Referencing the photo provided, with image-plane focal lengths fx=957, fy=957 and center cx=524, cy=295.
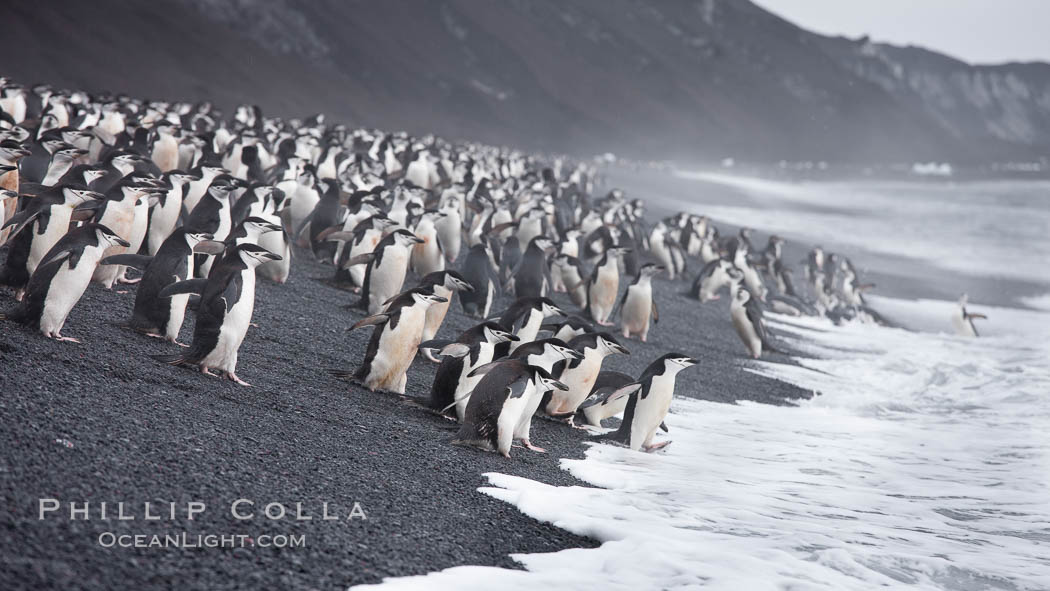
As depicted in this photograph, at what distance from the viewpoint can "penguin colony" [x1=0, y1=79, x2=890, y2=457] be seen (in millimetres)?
5367

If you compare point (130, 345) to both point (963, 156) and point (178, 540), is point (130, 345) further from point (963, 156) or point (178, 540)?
point (963, 156)

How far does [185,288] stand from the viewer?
548 cm

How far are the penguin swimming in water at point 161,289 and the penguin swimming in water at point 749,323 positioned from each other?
627 cm

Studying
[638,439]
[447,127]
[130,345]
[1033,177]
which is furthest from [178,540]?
[1033,177]

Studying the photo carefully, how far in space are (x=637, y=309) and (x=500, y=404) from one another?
4.98m

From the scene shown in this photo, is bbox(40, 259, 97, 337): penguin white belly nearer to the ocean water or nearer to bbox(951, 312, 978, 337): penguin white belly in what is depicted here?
the ocean water

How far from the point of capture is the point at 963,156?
124062 mm

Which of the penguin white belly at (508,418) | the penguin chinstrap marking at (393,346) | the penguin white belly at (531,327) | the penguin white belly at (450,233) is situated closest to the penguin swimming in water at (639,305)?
the penguin white belly at (450,233)

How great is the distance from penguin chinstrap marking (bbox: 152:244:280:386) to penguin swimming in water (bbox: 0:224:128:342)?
0.46m

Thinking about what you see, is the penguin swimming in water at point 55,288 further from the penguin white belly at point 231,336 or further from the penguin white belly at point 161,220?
the penguin white belly at point 161,220

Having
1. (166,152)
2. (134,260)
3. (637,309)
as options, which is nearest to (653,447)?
(134,260)

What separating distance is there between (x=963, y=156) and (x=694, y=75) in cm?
4617

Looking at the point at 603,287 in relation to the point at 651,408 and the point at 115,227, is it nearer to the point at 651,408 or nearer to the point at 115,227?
the point at 651,408

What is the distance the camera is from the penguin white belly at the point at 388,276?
7.91 m
